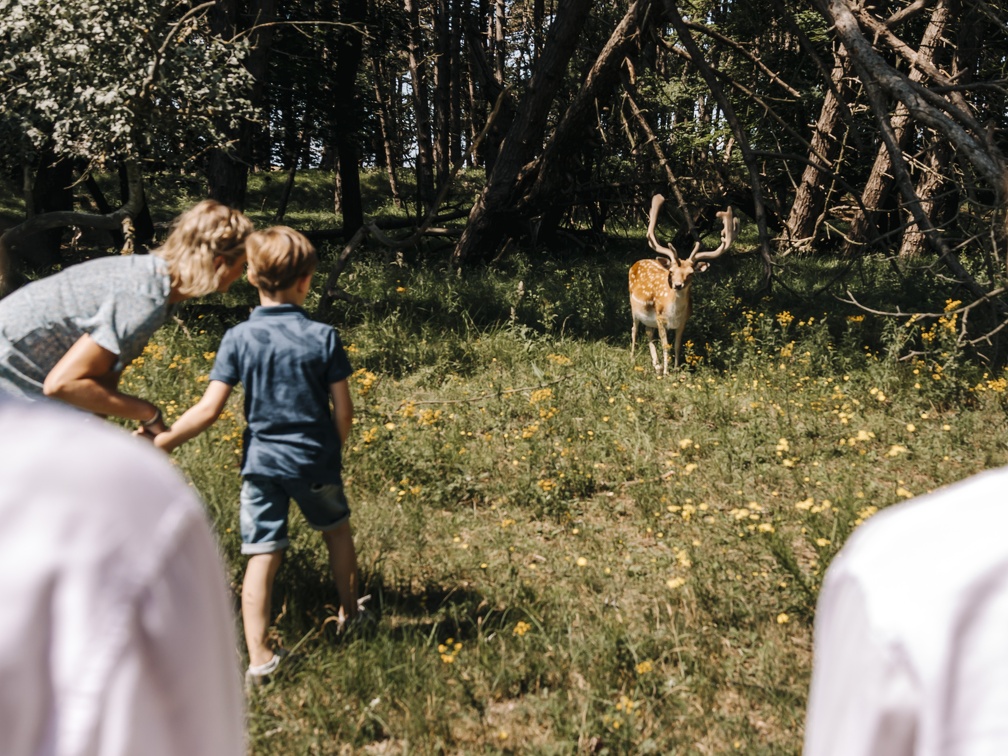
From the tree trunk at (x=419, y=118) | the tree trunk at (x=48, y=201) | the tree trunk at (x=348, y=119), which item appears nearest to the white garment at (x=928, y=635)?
the tree trunk at (x=48, y=201)

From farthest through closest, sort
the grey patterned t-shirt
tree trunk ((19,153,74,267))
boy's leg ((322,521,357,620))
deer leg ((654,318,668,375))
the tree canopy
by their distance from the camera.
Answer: tree trunk ((19,153,74,267)) < deer leg ((654,318,668,375)) < the tree canopy < boy's leg ((322,521,357,620)) < the grey patterned t-shirt

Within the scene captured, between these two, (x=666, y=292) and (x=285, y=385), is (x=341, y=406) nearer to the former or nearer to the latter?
(x=285, y=385)

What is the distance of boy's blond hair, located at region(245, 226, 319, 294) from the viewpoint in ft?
11.7

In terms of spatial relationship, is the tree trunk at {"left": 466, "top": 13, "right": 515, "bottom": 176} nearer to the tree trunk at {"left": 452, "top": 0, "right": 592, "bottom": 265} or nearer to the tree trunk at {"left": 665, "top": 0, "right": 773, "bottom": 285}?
the tree trunk at {"left": 452, "top": 0, "right": 592, "bottom": 265}

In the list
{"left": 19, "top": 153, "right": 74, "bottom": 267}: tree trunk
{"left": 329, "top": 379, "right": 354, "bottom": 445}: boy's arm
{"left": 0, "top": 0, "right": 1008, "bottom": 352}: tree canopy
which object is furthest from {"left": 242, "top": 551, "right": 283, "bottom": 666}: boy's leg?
{"left": 19, "top": 153, "right": 74, "bottom": 267}: tree trunk

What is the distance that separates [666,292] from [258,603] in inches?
230

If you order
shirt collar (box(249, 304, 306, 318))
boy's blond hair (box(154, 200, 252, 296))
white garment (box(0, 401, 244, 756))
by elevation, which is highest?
white garment (box(0, 401, 244, 756))

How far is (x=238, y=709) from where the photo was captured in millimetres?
832

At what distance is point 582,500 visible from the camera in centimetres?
567

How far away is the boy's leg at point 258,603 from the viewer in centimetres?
360

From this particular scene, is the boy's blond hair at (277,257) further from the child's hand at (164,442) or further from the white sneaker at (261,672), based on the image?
the white sneaker at (261,672)

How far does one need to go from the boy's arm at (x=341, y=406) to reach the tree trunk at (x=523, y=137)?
946cm

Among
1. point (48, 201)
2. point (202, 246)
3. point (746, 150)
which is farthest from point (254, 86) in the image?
point (202, 246)

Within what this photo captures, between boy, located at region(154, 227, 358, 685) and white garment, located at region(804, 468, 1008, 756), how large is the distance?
3.07 meters
